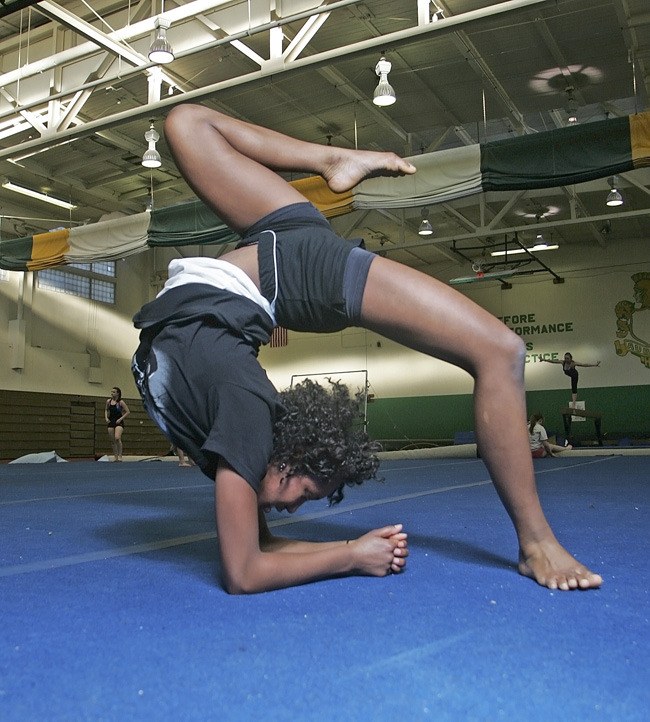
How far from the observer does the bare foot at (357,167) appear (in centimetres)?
186

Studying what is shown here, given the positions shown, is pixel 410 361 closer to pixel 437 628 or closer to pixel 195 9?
pixel 195 9

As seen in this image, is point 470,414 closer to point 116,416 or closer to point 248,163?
point 116,416

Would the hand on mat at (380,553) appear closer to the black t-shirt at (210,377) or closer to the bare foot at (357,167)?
the black t-shirt at (210,377)

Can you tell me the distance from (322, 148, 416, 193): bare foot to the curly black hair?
1.87 feet

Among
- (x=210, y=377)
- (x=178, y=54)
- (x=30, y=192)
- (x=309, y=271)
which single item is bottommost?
(x=210, y=377)

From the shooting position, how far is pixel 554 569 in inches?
61.8

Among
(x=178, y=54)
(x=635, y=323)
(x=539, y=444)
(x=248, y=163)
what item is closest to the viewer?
(x=248, y=163)

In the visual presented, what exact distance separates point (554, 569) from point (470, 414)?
15590 millimetres

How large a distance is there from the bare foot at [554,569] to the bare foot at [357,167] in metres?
0.99

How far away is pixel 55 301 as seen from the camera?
16.0 metres

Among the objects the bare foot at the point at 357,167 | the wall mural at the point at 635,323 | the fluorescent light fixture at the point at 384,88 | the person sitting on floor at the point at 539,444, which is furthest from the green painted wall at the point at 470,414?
the bare foot at the point at 357,167

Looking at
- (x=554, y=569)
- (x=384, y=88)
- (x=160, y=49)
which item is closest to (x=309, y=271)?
(x=554, y=569)

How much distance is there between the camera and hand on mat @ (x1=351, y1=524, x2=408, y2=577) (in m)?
1.64

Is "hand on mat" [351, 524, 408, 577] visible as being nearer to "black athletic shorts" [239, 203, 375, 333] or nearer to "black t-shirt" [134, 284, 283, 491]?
"black t-shirt" [134, 284, 283, 491]
